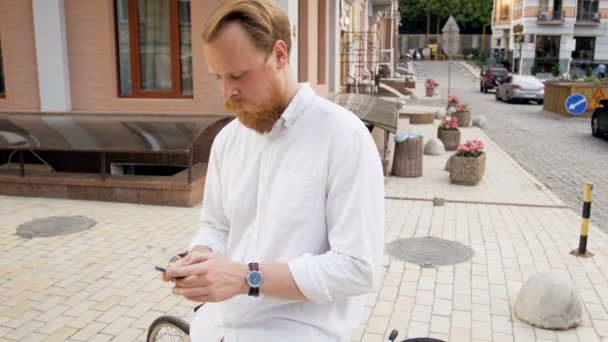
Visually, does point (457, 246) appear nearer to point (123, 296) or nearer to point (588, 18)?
point (123, 296)

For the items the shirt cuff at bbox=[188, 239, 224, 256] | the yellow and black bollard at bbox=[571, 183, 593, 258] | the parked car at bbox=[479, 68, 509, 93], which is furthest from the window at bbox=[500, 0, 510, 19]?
the shirt cuff at bbox=[188, 239, 224, 256]

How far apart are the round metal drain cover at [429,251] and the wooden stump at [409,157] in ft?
13.1

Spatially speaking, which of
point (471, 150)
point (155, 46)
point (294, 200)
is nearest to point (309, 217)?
point (294, 200)

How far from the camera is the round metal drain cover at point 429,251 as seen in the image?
6207mm

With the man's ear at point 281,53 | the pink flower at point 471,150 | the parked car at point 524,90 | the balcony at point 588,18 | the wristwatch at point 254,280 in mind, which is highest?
the balcony at point 588,18

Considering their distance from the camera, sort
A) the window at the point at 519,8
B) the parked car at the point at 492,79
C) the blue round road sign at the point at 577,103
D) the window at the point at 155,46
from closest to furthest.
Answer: the window at the point at 155,46, the blue round road sign at the point at 577,103, the parked car at the point at 492,79, the window at the point at 519,8

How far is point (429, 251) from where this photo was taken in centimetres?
653

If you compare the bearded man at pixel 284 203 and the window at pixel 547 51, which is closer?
the bearded man at pixel 284 203

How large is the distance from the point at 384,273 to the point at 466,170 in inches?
192

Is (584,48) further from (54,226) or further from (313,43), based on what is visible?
(54,226)

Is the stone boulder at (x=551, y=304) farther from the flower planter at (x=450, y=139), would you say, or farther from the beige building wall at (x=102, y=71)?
the flower planter at (x=450, y=139)

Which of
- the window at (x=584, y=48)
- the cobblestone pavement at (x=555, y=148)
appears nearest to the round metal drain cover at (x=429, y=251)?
the cobblestone pavement at (x=555, y=148)

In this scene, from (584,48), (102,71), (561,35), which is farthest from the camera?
(584,48)

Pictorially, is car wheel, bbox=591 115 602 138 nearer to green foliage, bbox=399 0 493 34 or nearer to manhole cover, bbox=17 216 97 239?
manhole cover, bbox=17 216 97 239
